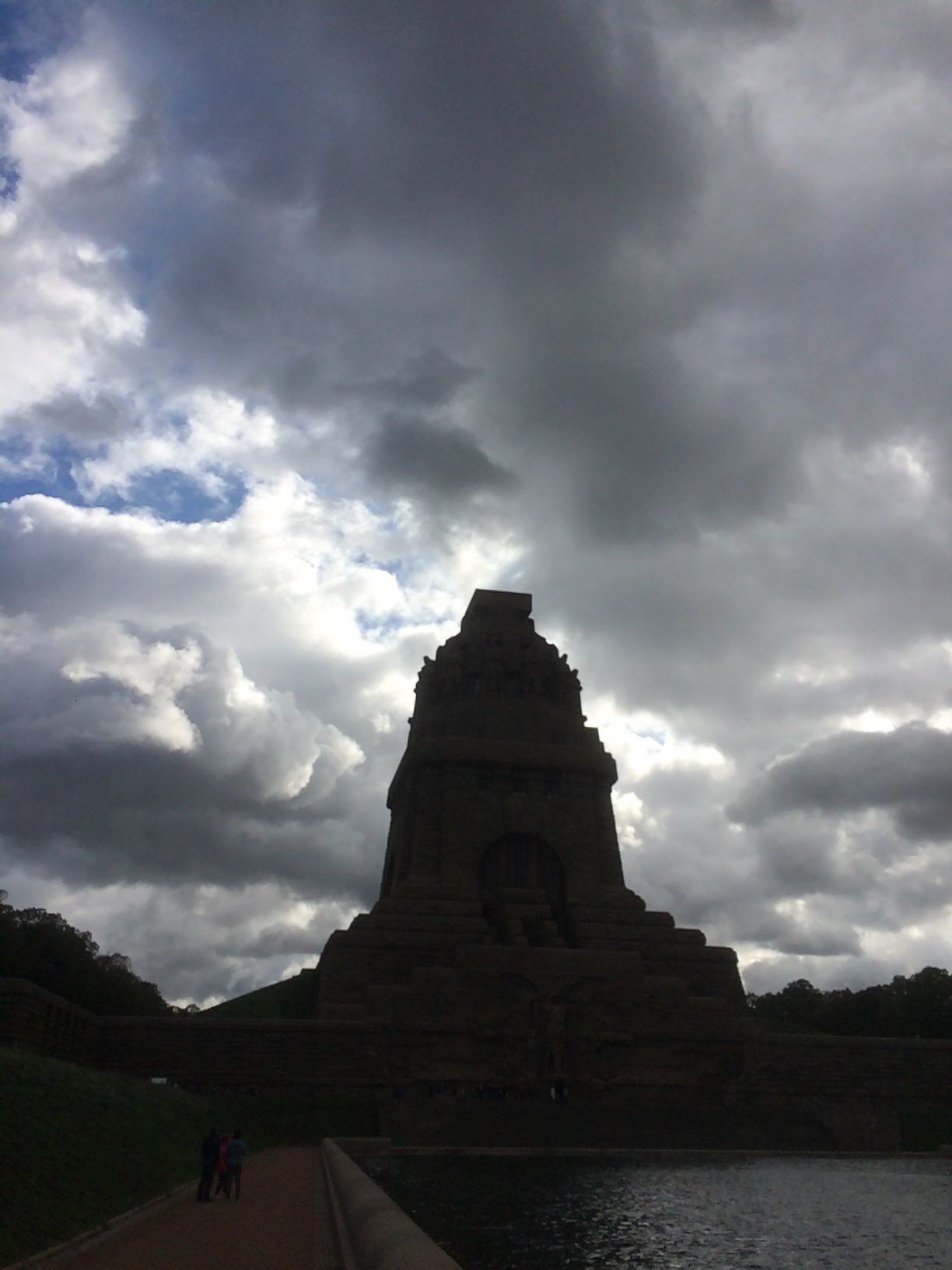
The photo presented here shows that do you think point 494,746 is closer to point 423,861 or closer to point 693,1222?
point 423,861

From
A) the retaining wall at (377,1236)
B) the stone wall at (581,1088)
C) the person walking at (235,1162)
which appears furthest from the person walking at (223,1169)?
the stone wall at (581,1088)

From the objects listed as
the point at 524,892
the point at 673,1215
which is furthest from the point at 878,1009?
the point at 673,1215

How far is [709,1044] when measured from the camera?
29688 millimetres

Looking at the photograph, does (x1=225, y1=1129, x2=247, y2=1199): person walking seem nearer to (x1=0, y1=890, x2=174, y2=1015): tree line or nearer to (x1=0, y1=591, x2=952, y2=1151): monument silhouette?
(x1=0, y1=591, x2=952, y2=1151): monument silhouette

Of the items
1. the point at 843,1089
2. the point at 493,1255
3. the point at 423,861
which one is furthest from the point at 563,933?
the point at 493,1255

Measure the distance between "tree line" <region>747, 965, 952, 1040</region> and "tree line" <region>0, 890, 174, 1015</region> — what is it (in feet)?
101

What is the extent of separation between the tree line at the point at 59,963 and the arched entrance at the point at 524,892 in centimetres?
1487

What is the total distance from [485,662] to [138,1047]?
70.5 ft

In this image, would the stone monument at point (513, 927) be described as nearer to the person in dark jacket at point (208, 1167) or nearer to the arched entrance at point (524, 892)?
the arched entrance at point (524, 892)

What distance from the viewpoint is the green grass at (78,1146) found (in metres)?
9.58

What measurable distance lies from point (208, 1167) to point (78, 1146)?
1964 mm

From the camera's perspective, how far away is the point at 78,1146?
40.4 ft

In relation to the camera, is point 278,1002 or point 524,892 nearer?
point 524,892

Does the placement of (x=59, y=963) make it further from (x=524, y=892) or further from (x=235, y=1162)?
(x=235, y=1162)
